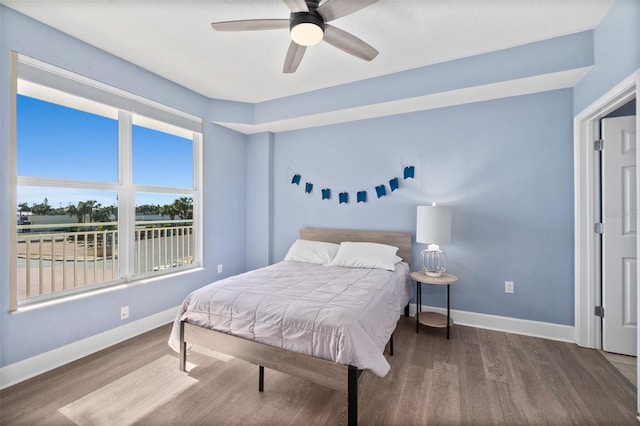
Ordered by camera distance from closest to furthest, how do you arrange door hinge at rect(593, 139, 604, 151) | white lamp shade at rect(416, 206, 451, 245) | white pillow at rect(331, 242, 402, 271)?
1. door hinge at rect(593, 139, 604, 151)
2. white lamp shade at rect(416, 206, 451, 245)
3. white pillow at rect(331, 242, 402, 271)

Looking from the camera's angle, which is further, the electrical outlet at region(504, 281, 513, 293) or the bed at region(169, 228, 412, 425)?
the electrical outlet at region(504, 281, 513, 293)

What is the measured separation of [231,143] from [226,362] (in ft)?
9.58

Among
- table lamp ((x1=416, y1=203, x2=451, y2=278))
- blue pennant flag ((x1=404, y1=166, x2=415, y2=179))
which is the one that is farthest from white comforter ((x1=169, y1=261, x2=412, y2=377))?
blue pennant flag ((x1=404, y1=166, x2=415, y2=179))

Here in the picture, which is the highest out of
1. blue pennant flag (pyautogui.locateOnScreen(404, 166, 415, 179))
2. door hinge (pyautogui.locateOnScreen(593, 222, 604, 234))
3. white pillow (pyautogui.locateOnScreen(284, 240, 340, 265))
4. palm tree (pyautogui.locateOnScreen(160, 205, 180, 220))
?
blue pennant flag (pyautogui.locateOnScreen(404, 166, 415, 179))

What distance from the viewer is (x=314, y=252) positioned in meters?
3.43

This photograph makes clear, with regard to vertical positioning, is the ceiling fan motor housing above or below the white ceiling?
below

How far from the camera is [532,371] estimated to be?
85.7 inches

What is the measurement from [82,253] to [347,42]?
309cm

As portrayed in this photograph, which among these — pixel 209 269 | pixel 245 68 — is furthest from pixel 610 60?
pixel 209 269

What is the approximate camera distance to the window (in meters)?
2.24

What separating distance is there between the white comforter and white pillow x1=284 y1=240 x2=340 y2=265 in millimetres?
681

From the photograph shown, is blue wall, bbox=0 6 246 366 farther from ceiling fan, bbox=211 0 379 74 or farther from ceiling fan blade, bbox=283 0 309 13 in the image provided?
ceiling fan blade, bbox=283 0 309 13

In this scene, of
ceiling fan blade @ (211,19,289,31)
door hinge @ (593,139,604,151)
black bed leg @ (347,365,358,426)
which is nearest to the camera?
black bed leg @ (347,365,358,426)

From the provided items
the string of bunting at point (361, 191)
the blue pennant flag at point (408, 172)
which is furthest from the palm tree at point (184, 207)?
the blue pennant flag at point (408, 172)
